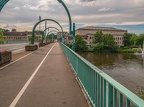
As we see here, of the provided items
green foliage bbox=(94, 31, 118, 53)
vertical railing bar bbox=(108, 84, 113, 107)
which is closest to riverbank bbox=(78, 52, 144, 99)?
→ vertical railing bar bbox=(108, 84, 113, 107)

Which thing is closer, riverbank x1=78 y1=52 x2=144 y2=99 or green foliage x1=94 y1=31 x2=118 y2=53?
riverbank x1=78 y1=52 x2=144 y2=99

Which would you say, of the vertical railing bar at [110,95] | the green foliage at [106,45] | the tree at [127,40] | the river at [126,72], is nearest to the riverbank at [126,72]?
the river at [126,72]

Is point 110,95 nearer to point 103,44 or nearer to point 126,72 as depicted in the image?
point 126,72

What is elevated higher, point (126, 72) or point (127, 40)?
point (127, 40)

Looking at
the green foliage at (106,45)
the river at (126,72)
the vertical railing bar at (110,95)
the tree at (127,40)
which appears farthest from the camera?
the tree at (127,40)

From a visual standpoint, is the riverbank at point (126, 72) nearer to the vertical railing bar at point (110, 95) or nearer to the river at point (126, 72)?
the river at point (126, 72)

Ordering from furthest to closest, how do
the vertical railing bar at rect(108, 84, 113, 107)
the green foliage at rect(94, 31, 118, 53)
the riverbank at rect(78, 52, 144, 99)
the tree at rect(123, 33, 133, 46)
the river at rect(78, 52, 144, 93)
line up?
the tree at rect(123, 33, 133, 46)
the green foliage at rect(94, 31, 118, 53)
the river at rect(78, 52, 144, 93)
the riverbank at rect(78, 52, 144, 99)
the vertical railing bar at rect(108, 84, 113, 107)

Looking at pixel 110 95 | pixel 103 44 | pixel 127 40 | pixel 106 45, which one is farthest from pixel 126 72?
pixel 127 40

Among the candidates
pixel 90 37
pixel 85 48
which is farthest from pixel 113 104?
pixel 90 37

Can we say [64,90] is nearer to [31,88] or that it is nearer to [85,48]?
[31,88]

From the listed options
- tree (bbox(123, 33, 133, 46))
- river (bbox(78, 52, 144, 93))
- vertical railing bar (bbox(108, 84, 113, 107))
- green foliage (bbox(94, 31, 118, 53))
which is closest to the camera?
vertical railing bar (bbox(108, 84, 113, 107))

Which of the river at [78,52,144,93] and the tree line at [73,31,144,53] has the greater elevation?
the tree line at [73,31,144,53]

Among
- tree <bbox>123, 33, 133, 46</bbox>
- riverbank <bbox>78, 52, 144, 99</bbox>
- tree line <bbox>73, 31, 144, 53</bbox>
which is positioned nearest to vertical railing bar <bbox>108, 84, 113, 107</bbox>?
riverbank <bbox>78, 52, 144, 99</bbox>

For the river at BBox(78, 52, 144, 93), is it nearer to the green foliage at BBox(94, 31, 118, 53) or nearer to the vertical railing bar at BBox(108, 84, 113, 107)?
the vertical railing bar at BBox(108, 84, 113, 107)
